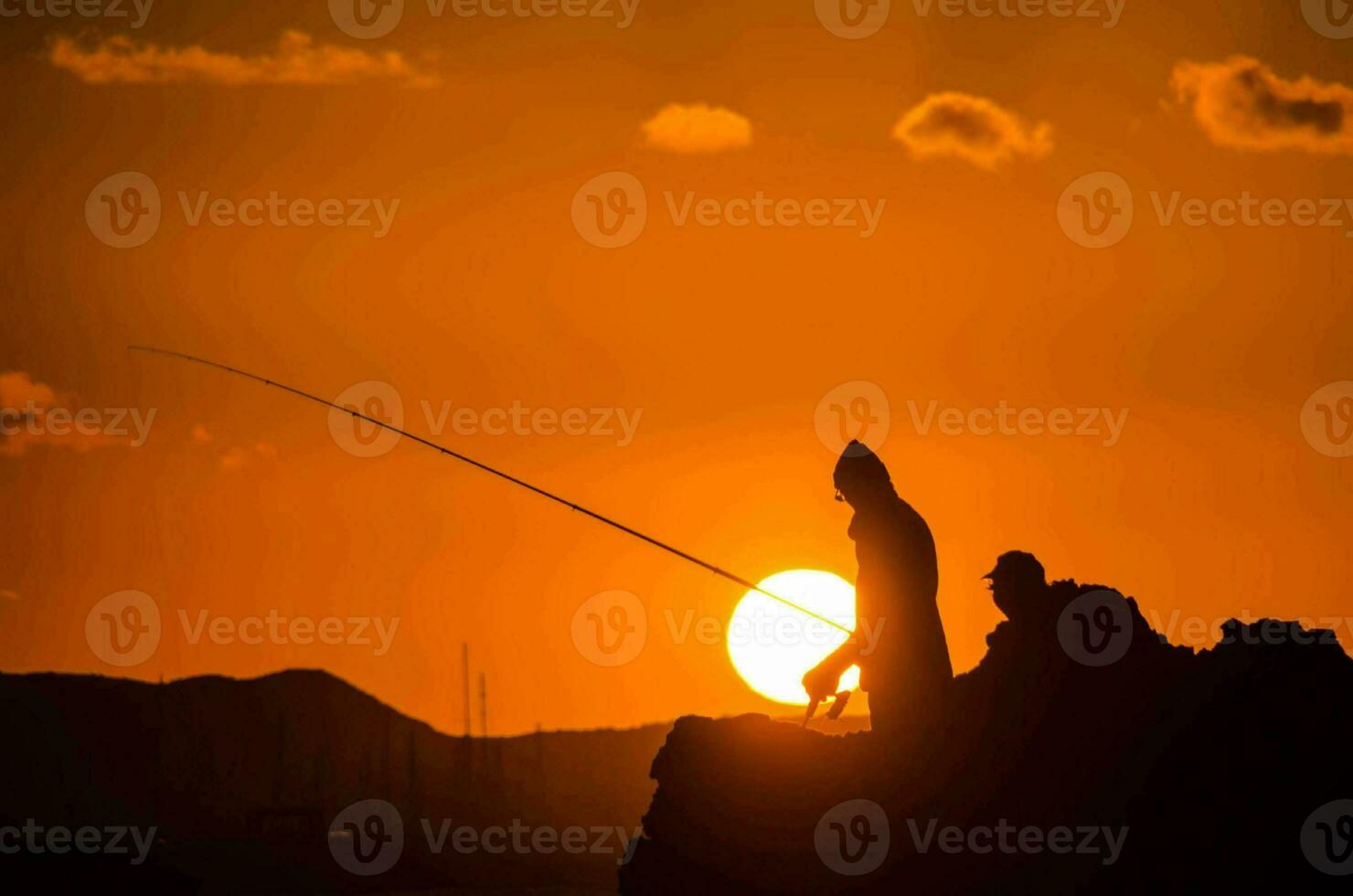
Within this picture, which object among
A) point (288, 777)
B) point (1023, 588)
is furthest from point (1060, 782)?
Result: point (288, 777)

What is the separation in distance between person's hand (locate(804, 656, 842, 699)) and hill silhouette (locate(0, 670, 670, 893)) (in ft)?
247

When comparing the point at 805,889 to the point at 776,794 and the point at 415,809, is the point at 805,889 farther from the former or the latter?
the point at 415,809

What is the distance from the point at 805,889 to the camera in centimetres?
2089

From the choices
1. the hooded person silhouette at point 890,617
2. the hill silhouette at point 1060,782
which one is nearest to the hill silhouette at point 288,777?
the hill silhouette at point 1060,782

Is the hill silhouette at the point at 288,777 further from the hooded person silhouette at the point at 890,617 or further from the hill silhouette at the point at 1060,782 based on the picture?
the hooded person silhouette at the point at 890,617

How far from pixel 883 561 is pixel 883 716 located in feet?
4.89

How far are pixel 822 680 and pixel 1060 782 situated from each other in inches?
96.4

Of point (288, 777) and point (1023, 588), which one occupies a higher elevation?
point (1023, 588)

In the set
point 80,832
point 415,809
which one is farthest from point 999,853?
point 415,809

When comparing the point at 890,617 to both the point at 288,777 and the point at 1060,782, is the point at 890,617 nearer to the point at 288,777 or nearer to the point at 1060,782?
the point at 1060,782

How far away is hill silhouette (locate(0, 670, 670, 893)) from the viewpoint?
109 metres

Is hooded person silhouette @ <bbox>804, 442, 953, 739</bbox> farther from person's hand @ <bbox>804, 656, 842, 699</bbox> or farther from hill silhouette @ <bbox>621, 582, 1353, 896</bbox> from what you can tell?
hill silhouette @ <bbox>621, 582, 1353, 896</bbox>

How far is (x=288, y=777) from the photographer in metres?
149

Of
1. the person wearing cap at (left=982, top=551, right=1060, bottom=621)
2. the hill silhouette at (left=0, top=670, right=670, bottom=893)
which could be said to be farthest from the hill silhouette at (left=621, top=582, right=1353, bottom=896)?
the hill silhouette at (left=0, top=670, right=670, bottom=893)
